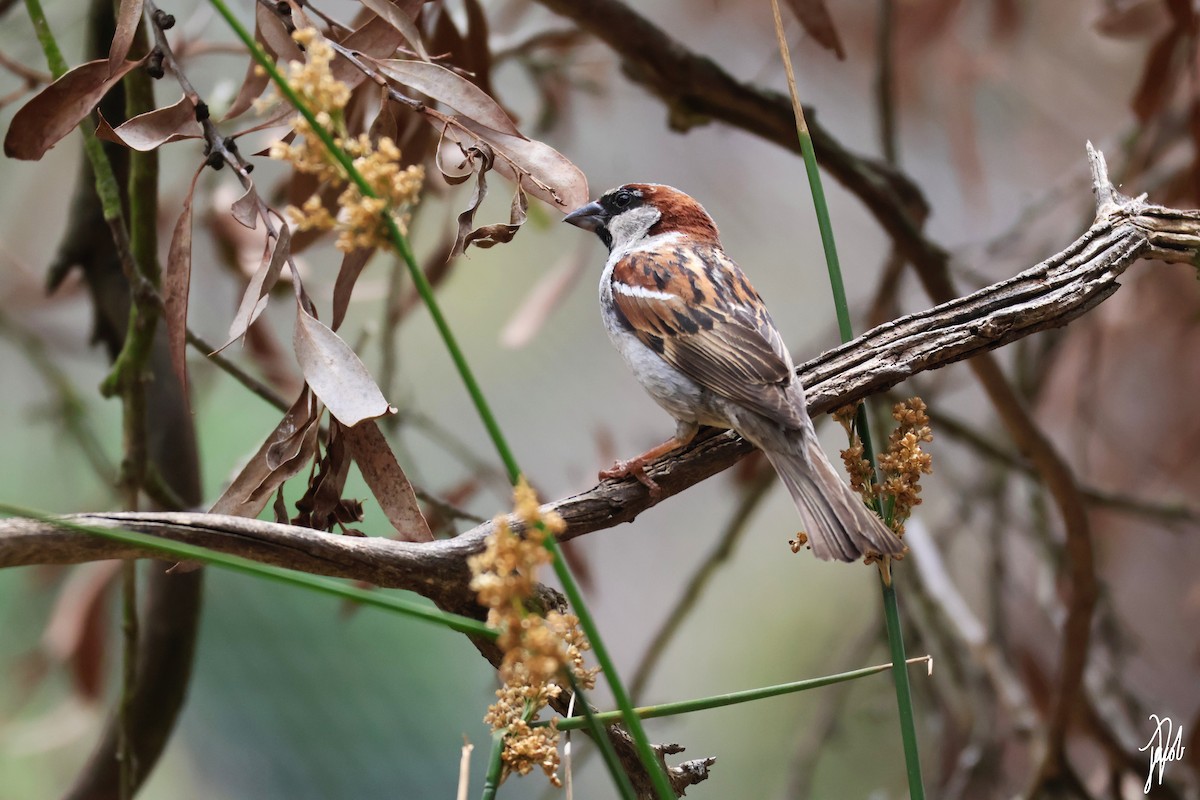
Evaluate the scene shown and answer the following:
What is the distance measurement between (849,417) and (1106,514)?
2631 millimetres

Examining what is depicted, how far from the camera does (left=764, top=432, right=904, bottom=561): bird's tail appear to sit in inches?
40.7

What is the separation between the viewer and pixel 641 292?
1.62 m

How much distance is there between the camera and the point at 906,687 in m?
0.93

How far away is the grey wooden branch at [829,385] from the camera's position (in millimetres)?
910

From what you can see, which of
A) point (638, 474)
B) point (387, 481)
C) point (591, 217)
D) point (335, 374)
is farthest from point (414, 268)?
point (591, 217)

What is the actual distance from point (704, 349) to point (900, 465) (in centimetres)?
50

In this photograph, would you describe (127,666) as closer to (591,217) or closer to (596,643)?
(591,217)

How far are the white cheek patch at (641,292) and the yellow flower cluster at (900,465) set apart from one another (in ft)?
1.78

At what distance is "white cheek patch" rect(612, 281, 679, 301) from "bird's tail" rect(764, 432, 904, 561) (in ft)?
1.24

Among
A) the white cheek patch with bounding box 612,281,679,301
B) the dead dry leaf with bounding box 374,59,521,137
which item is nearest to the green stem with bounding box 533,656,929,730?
the dead dry leaf with bounding box 374,59,521,137
